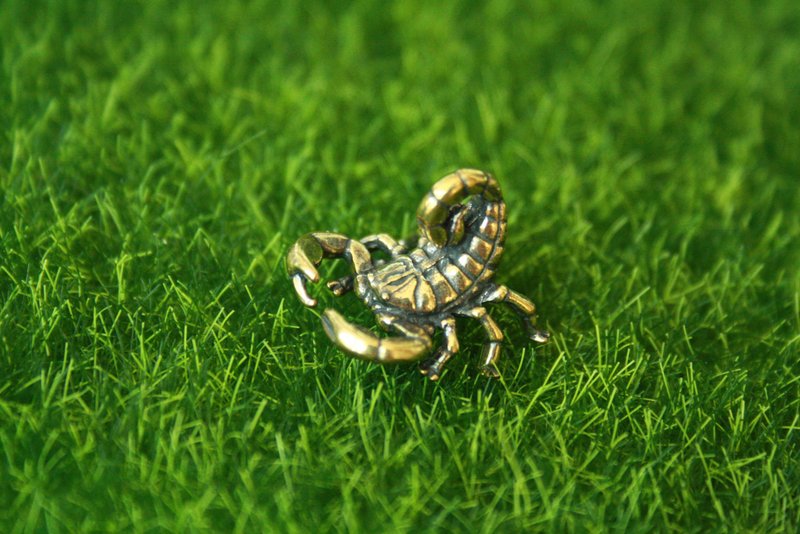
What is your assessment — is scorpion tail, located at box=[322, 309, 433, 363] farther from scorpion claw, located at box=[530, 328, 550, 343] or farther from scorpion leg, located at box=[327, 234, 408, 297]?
scorpion claw, located at box=[530, 328, 550, 343]

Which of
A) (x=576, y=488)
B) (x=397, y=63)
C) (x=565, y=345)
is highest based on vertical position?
(x=397, y=63)

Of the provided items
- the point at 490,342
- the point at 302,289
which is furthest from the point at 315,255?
the point at 490,342

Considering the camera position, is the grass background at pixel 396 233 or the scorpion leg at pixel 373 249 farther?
the scorpion leg at pixel 373 249

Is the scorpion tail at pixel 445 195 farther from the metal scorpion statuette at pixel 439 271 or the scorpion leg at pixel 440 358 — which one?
the scorpion leg at pixel 440 358

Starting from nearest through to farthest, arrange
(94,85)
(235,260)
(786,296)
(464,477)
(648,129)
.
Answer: (464,477), (235,260), (786,296), (94,85), (648,129)

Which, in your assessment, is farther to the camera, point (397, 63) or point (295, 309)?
point (397, 63)

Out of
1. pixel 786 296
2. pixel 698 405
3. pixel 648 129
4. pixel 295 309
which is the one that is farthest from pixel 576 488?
pixel 648 129

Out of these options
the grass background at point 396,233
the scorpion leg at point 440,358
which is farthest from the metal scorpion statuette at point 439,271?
the grass background at point 396,233

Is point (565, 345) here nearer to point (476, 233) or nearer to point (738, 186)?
point (476, 233)
